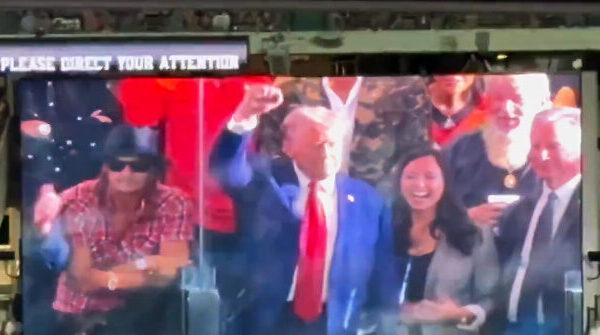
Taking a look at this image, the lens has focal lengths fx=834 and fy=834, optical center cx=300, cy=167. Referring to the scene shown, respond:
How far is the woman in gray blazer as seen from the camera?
6.44 feet

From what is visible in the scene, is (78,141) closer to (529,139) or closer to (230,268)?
(230,268)

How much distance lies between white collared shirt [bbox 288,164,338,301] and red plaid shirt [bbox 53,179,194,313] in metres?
0.26

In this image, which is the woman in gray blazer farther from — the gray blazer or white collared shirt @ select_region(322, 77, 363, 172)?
white collared shirt @ select_region(322, 77, 363, 172)

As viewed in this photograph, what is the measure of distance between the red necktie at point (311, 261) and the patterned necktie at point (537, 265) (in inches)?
18.9

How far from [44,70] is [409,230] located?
0.91 meters

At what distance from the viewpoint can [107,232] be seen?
6.44 ft

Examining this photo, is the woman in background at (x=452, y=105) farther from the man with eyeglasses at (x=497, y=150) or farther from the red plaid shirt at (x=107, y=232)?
the red plaid shirt at (x=107, y=232)

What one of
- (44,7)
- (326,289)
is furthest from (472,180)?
(44,7)

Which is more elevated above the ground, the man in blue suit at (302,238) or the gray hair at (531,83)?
the gray hair at (531,83)

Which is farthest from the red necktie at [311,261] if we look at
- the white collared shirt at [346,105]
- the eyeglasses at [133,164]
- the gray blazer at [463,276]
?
the eyeglasses at [133,164]

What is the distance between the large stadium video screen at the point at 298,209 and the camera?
196 centimetres

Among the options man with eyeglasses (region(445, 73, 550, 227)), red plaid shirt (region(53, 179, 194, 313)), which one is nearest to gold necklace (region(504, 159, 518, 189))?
man with eyeglasses (region(445, 73, 550, 227))

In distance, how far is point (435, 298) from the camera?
1.97m

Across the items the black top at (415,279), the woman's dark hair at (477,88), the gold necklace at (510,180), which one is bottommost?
the black top at (415,279)
